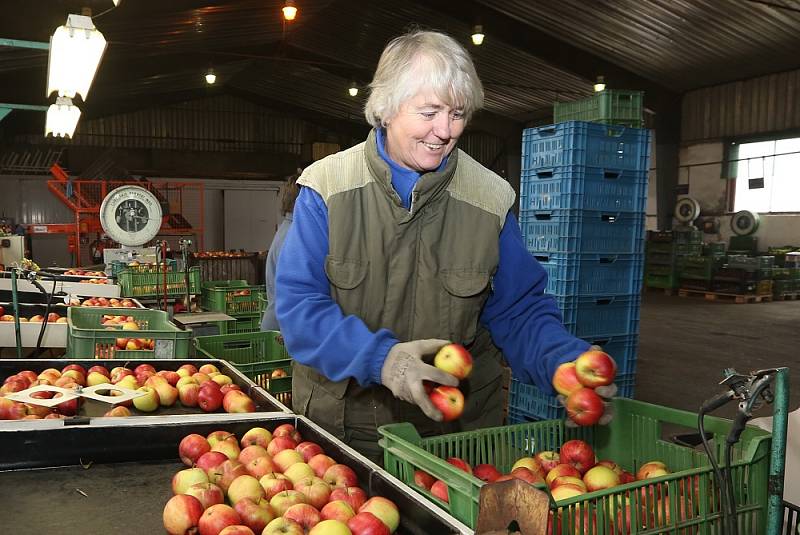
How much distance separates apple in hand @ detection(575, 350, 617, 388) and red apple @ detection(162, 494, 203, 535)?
3.11ft

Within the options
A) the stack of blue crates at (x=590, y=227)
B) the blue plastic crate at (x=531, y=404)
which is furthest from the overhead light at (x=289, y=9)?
the blue plastic crate at (x=531, y=404)

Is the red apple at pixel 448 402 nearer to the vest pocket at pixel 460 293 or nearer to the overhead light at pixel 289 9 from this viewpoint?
the vest pocket at pixel 460 293

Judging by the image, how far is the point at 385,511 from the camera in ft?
4.32

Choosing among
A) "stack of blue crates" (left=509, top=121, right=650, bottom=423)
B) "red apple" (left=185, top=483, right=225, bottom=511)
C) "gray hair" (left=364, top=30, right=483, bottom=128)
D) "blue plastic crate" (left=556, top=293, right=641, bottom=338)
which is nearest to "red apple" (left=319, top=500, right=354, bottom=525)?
"red apple" (left=185, top=483, right=225, bottom=511)

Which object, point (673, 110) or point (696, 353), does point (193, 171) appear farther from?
point (696, 353)

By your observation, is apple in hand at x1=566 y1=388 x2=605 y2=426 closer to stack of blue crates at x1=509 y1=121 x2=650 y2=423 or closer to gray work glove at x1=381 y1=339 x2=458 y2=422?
gray work glove at x1=381 y1=339 x2=458 y2=422

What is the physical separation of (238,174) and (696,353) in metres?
14.3

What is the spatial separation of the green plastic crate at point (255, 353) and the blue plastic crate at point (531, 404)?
168cm

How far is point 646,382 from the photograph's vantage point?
20.5 ft

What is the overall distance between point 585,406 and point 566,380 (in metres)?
0.08

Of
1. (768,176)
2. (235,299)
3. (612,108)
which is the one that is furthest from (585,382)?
(768,176)

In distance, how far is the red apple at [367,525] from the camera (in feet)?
4.14

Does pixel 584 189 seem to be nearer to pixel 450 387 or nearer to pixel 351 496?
pixel 450 387

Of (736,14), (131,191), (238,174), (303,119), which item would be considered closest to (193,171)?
(238,174)
